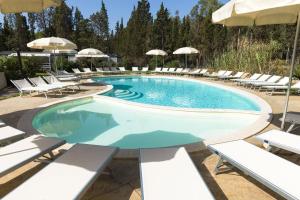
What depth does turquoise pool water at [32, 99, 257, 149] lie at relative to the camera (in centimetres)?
663

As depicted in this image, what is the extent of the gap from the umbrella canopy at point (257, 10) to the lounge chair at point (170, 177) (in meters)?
2.69

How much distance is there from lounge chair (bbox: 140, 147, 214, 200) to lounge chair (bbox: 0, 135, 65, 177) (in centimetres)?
156

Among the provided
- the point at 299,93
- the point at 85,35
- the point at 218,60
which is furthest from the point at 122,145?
the point at 85,35

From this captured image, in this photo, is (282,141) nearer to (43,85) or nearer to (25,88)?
(25,88)

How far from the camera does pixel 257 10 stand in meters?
3.90

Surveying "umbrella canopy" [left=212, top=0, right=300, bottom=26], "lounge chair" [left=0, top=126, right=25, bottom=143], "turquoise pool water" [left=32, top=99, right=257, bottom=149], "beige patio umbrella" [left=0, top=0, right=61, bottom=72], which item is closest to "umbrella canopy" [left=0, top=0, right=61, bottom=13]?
"beige patio umbrella" [left=0, top=0, right=61, bottom=72]

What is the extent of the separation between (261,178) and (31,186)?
2.77 metres

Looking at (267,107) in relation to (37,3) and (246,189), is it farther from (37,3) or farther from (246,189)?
(37,3)

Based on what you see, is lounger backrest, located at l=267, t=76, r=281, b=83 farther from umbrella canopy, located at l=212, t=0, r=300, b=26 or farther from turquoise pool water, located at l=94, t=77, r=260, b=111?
umbrella canopy, located at l=212, t=0, r=300, b=26

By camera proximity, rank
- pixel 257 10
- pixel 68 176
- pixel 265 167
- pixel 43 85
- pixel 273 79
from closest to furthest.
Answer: pixel 68 176 < pixel 265 167 < pixel 257 10 < pixel 43 85 < pixel 273 79

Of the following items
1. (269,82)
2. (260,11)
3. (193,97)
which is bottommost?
(193,97)

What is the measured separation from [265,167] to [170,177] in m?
1.32

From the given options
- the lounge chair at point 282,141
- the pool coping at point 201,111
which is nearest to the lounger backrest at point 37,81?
the pool coping at point 201,111

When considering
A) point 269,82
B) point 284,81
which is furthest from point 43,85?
point 284,81
